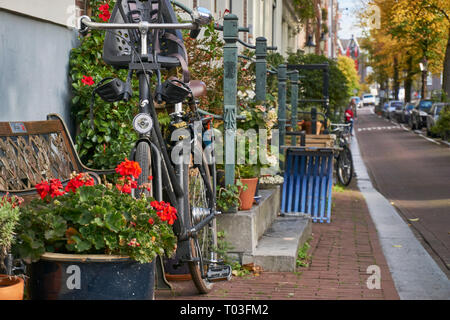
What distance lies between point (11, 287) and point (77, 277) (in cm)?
34

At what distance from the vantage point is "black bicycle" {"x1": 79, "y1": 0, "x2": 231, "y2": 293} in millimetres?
4152

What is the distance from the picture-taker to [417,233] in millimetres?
8820

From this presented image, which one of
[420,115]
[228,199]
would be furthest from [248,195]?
[420,115]

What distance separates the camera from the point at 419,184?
48.0ft

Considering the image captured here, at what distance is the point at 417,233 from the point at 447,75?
2738 cm

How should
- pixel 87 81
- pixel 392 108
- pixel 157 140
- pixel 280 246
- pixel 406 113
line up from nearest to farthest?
pixel 157 140
pixel 87 81
pixel 280 246
pixel 406 113
pixel 392 108

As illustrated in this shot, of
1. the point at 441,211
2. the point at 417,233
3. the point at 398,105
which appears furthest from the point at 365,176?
the point at 398,105

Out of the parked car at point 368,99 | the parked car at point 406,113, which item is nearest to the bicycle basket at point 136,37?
the parked car at point 406,113

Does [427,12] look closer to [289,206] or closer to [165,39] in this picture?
[289,206]

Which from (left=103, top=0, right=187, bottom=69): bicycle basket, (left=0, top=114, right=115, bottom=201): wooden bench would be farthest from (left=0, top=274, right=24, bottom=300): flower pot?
(left=103, top=0, right=187, bottom=69): bicycle basket

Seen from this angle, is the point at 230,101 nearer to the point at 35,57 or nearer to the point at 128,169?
the point at 35,57

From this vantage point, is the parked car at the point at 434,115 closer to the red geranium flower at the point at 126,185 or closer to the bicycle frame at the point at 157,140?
the bicycle frame at the point at 157,140

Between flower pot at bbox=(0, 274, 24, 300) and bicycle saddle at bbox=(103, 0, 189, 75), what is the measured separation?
1.77 m

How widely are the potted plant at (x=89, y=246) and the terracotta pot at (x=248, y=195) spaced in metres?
2.89
